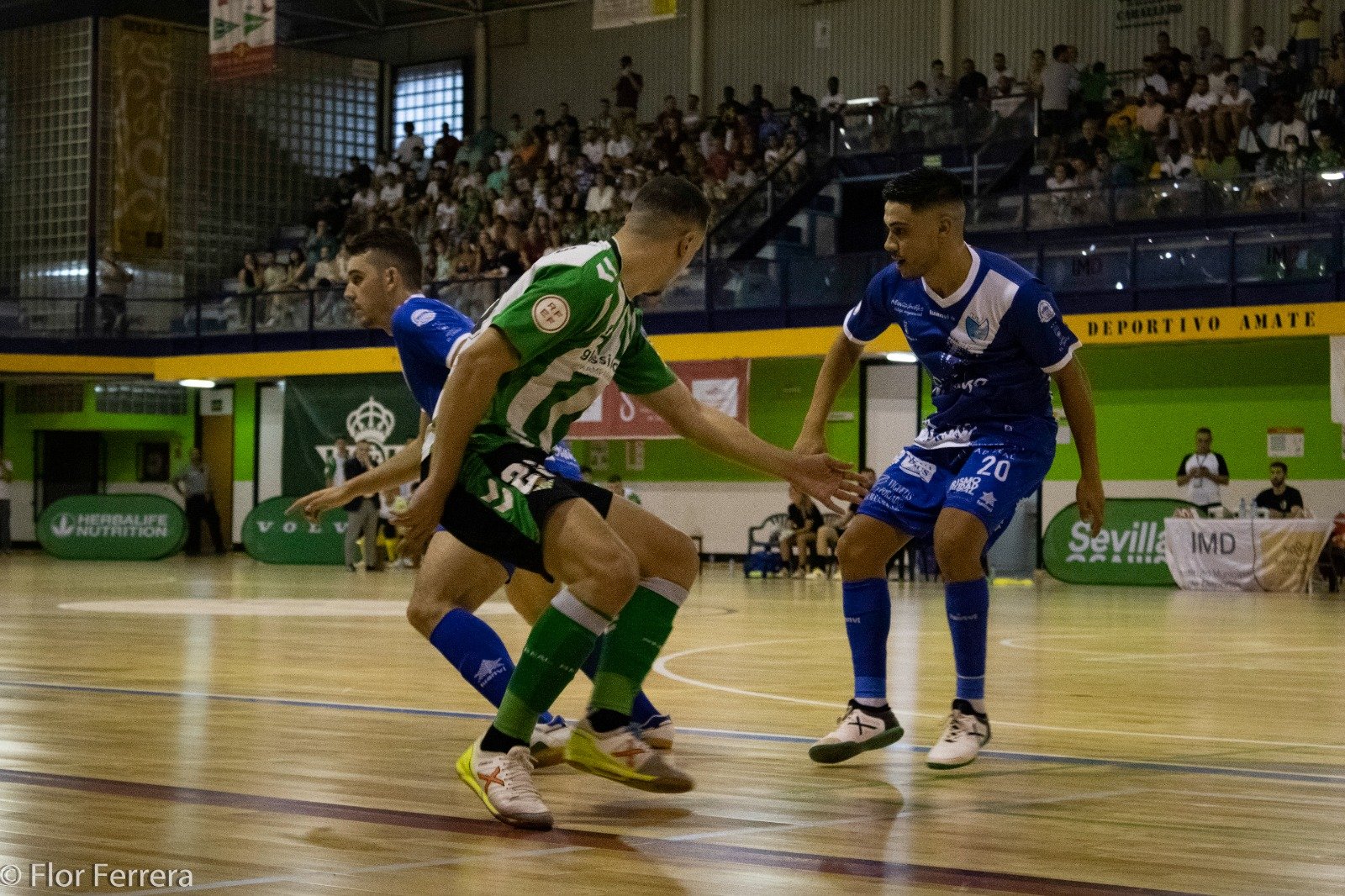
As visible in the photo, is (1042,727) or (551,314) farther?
(1042,727)

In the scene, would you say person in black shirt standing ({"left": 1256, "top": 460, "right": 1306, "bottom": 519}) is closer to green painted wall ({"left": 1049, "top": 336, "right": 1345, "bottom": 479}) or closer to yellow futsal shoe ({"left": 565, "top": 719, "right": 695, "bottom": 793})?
green painted wall ({"left": 1049, "top": 336, "right": 1345, "bottom": 479})

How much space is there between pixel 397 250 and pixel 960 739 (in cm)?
229

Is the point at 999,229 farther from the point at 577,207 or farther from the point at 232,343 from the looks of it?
the point at 232,343

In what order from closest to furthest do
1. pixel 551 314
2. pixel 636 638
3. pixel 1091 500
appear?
1. pixel 551 314
2. pixel 636 638
3. pixel 1091 500

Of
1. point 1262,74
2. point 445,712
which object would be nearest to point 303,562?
point 1262,74

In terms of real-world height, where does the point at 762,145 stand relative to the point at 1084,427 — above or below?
above

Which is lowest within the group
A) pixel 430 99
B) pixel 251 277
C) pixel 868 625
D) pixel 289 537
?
pixel 289 537

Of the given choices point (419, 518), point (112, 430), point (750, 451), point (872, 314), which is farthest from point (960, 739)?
point (112, 430)

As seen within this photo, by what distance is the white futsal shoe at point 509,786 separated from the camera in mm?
4242

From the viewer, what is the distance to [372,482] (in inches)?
210

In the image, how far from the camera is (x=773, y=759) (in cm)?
561

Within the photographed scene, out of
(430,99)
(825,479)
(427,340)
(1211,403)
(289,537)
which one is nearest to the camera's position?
(825,479)

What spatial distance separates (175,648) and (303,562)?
51.3 feet

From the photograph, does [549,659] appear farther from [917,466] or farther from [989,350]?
[989,350]
